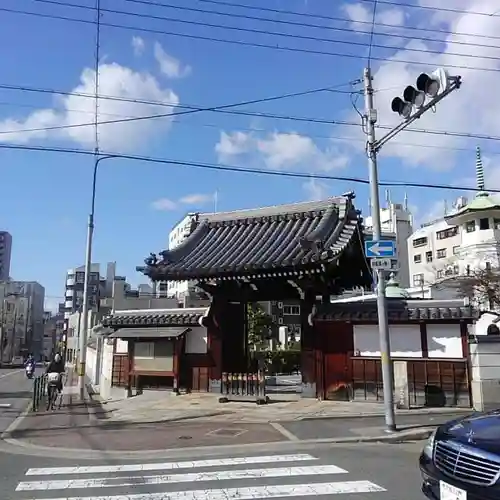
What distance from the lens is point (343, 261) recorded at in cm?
1870

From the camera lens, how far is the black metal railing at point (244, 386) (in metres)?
17.0

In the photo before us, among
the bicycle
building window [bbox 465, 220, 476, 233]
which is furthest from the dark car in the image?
building window [bbox 465, 220, 476, 233]

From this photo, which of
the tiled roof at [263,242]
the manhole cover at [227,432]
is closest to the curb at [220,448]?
the manhole cover at [227,432]

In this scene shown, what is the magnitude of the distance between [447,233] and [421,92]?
167ft

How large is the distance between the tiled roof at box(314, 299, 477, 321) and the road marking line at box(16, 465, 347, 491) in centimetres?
866

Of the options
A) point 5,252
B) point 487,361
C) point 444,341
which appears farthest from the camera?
point 5,252

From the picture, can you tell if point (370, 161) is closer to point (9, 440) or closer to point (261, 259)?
point (261, 259)

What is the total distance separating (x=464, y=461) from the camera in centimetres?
478

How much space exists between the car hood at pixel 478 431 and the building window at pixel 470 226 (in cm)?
4121

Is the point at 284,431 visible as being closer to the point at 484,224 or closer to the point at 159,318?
the point at 159,318

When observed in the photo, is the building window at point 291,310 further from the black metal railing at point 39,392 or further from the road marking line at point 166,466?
the road marking line at point 166,466

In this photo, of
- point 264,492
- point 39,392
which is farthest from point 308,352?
point 264,492

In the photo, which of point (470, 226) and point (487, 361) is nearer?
point (487, 361)

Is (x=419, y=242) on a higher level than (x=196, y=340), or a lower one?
higher
